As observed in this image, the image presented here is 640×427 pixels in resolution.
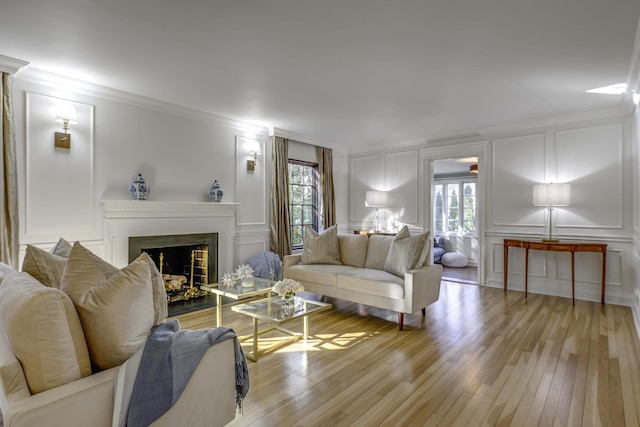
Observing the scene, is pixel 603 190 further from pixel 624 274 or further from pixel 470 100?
pixel 470 100

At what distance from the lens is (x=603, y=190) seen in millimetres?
4504

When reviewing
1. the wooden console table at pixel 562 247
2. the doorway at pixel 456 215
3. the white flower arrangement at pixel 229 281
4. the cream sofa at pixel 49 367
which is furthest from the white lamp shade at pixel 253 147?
the doorway at pixel 456 215

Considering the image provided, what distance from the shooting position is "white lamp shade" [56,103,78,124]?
A: 3389mm

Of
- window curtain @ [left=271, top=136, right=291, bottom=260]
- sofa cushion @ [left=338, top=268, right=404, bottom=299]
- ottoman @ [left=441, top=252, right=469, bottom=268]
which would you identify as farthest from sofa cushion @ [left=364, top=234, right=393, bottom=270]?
ottoman @ [left=441, top=252, right=469, bottom=268]

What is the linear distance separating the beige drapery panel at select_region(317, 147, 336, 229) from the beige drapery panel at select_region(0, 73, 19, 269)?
4.37 m

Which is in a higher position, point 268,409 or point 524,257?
point 524,257

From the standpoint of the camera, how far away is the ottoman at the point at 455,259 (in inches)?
292

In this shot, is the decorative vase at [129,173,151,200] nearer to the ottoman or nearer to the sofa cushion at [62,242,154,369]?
the sofa cushion at [62,242,154,369]

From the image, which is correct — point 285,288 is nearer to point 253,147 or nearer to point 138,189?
point 138,189

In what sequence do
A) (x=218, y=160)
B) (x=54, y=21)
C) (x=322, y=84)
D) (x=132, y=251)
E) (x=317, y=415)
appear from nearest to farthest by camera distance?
1. (x=317, y=415)
2. (x=54, y=21)
3. (x=322, y=84)
4. (x=132, y=251)
5. (x=218, y=160)

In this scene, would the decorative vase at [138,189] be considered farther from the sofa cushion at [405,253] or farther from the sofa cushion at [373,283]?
the sofa cushion at [405,253]

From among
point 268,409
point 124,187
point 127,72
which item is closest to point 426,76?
point 127,72

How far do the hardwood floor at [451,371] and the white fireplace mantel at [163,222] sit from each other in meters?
1.02

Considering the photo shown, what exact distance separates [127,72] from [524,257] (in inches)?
220
